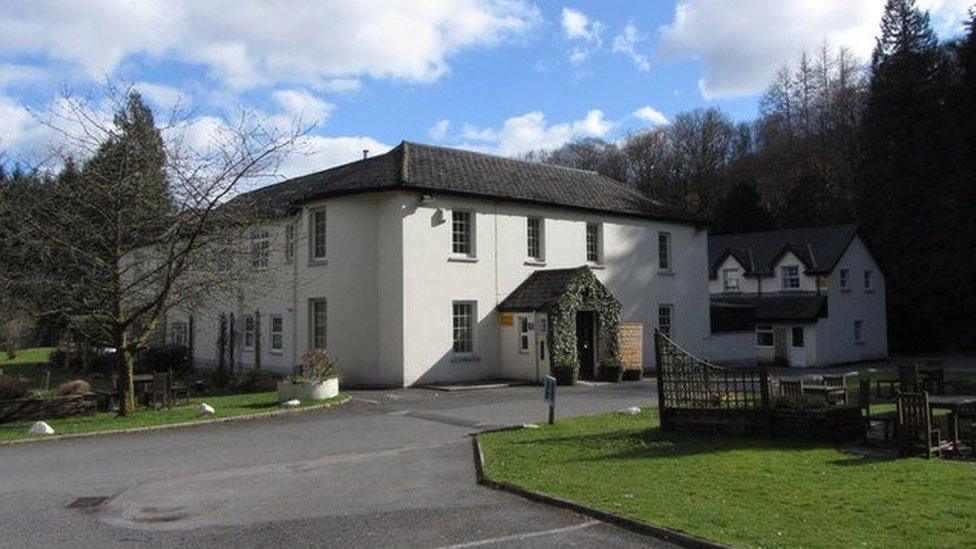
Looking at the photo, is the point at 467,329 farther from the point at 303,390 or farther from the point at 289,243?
the point at 303,390

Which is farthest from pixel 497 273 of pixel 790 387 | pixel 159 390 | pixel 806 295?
pixel 806 295

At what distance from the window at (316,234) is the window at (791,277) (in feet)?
92.0

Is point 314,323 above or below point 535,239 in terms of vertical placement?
below

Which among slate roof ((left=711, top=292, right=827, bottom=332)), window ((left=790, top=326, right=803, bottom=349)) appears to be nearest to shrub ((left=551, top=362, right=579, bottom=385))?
slate roof ((left=711, top=292, right=827, bottom=332))

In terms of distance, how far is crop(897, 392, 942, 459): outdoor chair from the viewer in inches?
450

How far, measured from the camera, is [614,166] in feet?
240

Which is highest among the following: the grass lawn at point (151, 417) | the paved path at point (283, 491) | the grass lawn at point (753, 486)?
the grass lawn at point (151, 417)

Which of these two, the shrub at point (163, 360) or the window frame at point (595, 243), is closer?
the window frame at point (595, 243)

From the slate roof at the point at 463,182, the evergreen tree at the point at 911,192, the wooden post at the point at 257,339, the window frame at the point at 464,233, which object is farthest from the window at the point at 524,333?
the evergreen tree at the point at 911,192

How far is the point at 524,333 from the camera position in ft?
89.8

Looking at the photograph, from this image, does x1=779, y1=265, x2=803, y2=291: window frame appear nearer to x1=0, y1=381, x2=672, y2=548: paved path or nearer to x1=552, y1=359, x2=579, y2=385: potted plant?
x1=552, y1=359, x2=579, y2=385: potted plant

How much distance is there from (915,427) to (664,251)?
24089 millimetres

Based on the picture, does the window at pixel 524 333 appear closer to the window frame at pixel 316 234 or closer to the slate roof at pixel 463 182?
the slate roof at pixel 463 182

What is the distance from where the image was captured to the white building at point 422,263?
26.2 m
